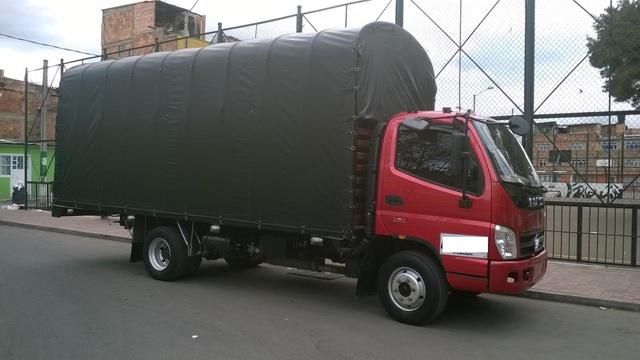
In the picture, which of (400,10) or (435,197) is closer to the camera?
(435,197)

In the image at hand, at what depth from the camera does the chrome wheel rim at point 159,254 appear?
30.2 ft

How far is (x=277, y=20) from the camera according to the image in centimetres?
1377

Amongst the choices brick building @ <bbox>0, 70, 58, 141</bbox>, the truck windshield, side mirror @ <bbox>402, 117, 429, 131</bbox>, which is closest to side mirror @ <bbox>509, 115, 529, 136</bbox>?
the truck windshield

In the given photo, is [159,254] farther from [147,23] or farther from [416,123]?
[147,23]

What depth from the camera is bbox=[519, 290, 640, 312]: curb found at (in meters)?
7.56

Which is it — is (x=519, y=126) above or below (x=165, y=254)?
above

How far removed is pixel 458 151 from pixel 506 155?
0.80 metres

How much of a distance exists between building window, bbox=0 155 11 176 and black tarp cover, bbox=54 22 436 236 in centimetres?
2458

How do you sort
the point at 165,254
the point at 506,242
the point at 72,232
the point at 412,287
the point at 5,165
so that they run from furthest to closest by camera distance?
the point at 5,165
the point at 72,232
the point at 165,254
the point at 412,287
the point at 506,242

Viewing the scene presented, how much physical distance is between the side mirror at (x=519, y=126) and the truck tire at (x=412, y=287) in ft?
6.09

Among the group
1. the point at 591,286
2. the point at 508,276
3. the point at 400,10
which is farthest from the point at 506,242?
the point at 400,10

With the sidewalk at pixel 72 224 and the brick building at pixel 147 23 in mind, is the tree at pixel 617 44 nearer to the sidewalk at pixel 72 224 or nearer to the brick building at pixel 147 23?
the sidewalk at pixel 72 224

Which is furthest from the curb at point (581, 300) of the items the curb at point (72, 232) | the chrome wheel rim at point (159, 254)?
the curb at point (72, 232)

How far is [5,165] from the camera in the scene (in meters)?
31.6
